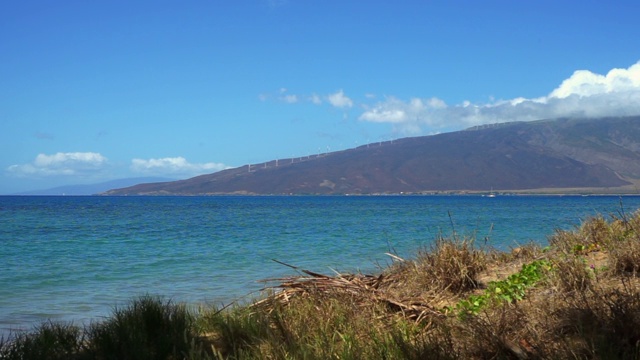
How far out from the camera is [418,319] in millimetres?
6332

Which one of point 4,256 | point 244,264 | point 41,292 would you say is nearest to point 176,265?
point 244,264

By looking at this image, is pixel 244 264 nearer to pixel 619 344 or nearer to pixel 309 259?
pixel 309 259

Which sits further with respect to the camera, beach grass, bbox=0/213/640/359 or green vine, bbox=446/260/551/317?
green vine, bbox=446/260/551/317

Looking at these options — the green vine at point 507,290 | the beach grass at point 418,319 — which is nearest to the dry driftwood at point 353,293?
the beach grass at point 418,319

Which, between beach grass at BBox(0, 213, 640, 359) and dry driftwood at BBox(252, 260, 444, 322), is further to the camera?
dry driftwood at BBox(252, 260, 444, 322)

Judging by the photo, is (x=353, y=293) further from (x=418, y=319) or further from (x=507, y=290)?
(x=507, y=290)

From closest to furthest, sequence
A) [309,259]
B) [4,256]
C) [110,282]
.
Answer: [110,282] < [309,259] < [4,256]

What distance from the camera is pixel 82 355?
581 centimetres

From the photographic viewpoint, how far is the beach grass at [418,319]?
492 cm

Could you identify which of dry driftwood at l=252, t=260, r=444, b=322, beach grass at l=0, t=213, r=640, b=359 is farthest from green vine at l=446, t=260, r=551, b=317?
dry driftwood at l=252, t=260, r=444, b=322

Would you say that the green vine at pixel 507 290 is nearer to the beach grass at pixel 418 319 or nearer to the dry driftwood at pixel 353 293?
the beach grass at pixel 418 319

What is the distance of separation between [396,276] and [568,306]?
3186 mm

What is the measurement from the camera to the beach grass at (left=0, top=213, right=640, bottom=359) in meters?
4.92

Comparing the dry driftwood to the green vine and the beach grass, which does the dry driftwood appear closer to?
the beach grass
